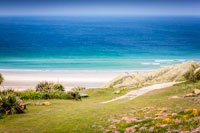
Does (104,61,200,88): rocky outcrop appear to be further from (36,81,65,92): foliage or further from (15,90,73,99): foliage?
(15,90,73,99): foliage

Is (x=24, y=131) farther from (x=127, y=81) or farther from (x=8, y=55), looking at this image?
(x=8, y=55)

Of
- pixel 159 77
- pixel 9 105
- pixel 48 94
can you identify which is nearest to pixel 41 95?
pixel 48 94

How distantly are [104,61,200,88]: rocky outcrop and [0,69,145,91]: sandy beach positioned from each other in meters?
11.4

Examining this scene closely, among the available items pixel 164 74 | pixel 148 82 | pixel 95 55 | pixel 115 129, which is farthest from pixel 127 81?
pixel 95 55

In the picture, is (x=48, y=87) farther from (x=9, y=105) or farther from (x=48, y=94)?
(x=9, y=105)

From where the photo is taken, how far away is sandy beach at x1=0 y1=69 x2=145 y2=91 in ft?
170

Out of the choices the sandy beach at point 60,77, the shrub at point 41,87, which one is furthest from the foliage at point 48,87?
the sandy beach at point 60,77

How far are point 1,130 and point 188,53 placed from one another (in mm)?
93554

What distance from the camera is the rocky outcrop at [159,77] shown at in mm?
34872

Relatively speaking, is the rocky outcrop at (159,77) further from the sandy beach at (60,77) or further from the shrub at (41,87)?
the shrub at (41,87)

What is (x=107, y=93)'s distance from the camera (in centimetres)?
3069

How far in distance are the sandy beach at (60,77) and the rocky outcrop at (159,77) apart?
37.3 feet

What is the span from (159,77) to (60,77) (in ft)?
99.1

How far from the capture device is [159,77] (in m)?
37.2
